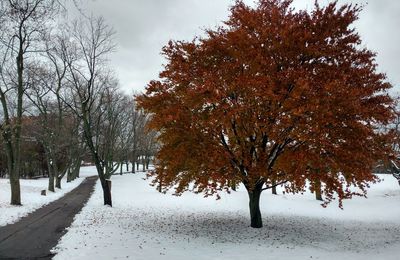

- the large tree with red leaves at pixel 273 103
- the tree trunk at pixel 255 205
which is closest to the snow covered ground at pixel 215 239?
the tree trunk at pixel 255 205

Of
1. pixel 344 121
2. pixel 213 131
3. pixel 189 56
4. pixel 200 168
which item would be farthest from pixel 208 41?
pixel 344 121

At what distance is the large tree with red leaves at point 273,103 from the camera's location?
1362cm

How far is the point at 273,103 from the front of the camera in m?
14.2

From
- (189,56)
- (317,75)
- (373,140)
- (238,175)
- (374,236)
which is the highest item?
(189,56)

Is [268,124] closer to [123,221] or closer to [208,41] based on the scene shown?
[208,41]

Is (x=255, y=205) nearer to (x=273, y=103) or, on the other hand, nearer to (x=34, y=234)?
(x=273, y=103)

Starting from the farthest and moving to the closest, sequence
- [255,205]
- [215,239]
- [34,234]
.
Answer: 1. [255,205]
2. [215,239]
3. [34,234]

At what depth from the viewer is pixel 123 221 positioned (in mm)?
18516

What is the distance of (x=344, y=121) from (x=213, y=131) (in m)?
5.12

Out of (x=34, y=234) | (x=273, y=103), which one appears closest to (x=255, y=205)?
(x=273, y=103)

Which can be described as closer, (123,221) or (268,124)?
(268,124)

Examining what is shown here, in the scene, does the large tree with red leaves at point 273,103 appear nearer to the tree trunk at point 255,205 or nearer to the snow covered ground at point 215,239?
the tree trunk at point 255,205

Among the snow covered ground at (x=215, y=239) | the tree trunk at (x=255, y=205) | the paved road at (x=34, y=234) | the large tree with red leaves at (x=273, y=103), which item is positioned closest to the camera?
the paved road at (x=34, y=234)

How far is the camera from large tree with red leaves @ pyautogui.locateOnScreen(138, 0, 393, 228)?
44.7 feet
